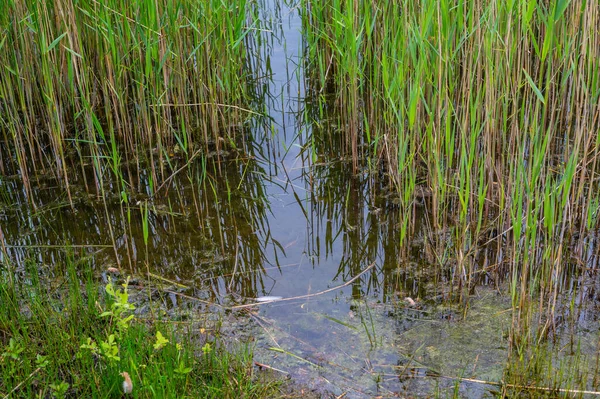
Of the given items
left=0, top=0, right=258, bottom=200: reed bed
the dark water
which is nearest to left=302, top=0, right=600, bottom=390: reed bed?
the dark water

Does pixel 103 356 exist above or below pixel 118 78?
below

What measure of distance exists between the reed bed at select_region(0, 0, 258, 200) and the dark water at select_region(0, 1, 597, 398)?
20 cm

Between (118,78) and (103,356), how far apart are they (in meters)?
1.78

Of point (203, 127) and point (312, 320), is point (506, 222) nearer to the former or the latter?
point (312, 320)

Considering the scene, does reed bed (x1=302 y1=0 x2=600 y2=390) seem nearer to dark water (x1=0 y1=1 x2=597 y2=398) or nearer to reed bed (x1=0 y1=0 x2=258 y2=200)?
dark water (x1=0 y1=1 x2=597 y2=398)

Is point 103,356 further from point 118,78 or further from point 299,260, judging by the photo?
point 118,78

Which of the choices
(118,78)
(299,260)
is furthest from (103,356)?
(118,78)

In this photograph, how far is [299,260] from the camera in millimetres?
2889

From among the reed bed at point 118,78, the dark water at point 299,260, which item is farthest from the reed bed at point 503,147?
the reed bed at point 118,78

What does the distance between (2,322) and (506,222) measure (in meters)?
2.19

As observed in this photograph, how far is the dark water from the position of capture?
85.8 inches

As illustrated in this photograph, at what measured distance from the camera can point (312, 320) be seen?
2.45m

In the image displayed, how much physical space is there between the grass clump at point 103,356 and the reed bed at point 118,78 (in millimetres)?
909

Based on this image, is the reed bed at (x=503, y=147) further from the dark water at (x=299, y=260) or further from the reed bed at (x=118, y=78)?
the reed bed at (x=118, y=78)
